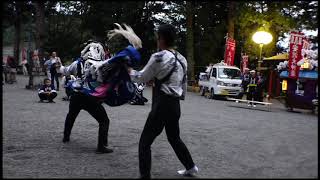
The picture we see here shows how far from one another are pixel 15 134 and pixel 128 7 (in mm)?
6623

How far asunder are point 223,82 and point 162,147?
17018 mm

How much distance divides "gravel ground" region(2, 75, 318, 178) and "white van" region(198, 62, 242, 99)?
1132 cm

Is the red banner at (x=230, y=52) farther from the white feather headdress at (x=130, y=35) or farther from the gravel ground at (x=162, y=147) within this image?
the white feather headdress at (x=130, y=35)

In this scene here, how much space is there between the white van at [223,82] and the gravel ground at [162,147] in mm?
11316

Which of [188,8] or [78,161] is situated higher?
[188,8]

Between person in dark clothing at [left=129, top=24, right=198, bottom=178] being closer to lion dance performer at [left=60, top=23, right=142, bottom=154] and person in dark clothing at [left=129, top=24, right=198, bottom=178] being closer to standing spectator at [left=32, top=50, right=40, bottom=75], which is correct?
lion dance performer at [left=60, top=23, right=142, bottom=154]

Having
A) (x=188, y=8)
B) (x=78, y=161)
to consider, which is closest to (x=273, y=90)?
(x=78, y=161)

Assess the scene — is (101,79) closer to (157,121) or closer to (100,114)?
(100,114)

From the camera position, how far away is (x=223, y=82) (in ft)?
78.9

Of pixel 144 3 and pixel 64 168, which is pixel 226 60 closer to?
pixel 64 168

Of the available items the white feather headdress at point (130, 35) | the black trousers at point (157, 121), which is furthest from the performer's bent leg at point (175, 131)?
the white feather headdress at point (130, 35)

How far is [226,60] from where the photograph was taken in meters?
25.2

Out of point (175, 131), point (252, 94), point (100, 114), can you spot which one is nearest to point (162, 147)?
point (100, 114)

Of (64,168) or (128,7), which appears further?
(64,168)
